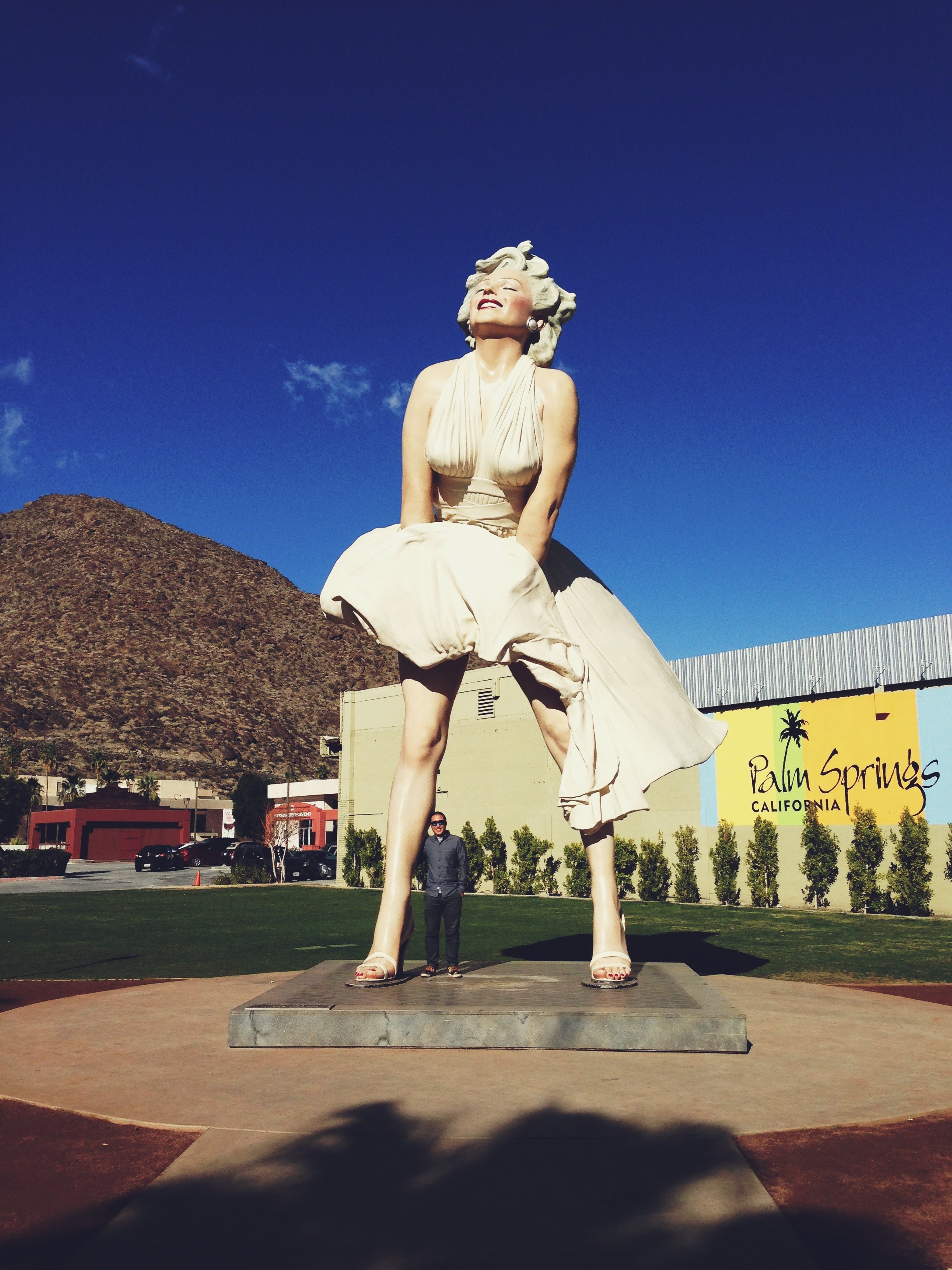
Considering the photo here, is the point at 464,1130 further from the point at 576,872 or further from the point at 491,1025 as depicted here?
the point at 576,872

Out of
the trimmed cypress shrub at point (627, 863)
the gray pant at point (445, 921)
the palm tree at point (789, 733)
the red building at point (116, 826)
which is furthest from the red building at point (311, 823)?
the gray pant at point (445, 921)

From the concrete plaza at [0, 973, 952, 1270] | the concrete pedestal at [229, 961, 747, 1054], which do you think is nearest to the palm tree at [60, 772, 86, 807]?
the concrete pedestal at [229, 961, 747, 1054]

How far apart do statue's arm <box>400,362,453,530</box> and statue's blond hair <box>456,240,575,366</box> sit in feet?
1.89

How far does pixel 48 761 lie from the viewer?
84.4 metres

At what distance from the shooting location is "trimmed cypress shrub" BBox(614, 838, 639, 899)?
25.2 metres

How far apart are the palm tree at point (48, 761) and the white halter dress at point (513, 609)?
80.5m

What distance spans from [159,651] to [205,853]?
78186 mm

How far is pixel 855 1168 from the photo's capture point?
3674mm

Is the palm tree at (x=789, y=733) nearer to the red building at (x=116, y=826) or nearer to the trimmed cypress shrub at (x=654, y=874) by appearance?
the trimmed cypress shrub at (x=654, y=874)

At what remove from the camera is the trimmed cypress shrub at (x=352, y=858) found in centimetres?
3225

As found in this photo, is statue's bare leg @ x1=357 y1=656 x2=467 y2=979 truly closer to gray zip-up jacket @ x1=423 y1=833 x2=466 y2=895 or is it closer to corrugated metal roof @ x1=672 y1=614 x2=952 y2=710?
gray zip-up jacket @ x1=423 y1=833 x2=466 y2=895

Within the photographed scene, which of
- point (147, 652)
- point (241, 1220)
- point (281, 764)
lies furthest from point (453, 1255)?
point (147, 652)

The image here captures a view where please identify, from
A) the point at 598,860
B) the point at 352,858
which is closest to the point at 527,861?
the point at 352,858

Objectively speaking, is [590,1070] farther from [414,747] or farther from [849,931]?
[849,931]
